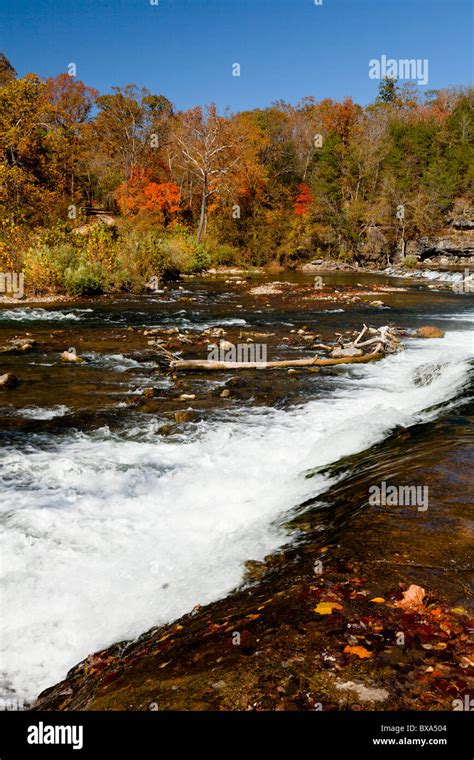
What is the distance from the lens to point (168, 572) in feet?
13.1

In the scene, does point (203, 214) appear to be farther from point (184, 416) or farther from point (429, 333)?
point (184, 416)

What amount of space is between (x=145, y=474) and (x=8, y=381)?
4573 mm

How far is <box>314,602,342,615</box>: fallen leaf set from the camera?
8.84ft

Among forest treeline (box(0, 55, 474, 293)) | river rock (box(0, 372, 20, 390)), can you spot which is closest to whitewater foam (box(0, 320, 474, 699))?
river rock (box(0, 372, 20, 390))

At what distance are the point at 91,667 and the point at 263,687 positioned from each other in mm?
1312

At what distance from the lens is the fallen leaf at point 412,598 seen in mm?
2678

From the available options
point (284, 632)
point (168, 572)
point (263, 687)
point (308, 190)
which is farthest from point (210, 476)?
point (308, 190)

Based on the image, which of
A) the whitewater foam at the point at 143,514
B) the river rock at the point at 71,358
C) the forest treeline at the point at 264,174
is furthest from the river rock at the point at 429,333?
the forest treeline at the point at 264,174

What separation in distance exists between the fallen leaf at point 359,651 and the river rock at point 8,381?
8.02 meters

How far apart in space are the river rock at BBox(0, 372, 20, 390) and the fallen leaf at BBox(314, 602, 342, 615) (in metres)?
7.66

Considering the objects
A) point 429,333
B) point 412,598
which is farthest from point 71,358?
point 429,333

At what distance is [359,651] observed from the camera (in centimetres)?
236

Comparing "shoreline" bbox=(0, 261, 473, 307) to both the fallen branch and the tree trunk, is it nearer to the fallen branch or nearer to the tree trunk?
the tree trunk

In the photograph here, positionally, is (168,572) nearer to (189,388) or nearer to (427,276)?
(189,388)
